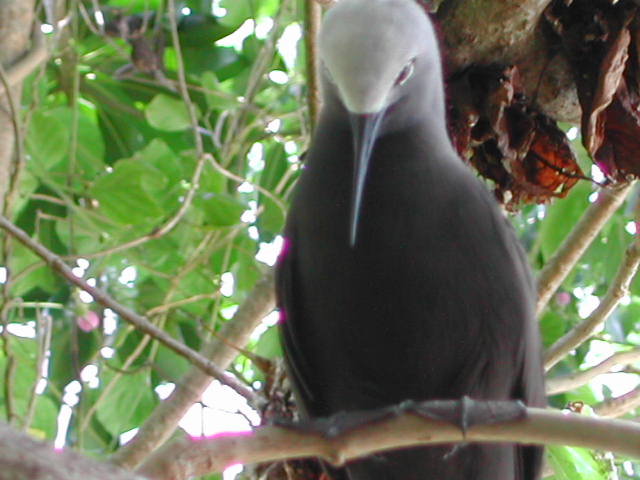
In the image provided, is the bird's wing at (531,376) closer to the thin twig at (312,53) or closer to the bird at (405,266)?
the bird at (405,266)

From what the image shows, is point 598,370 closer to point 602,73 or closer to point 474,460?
point 474,460

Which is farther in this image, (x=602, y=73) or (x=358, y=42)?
(x=602, y=73)

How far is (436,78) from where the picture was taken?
5.59 feet

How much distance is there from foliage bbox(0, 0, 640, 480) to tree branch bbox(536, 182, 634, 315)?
0.94ft

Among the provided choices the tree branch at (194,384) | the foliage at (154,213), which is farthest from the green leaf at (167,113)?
the tree branch at (194,384)

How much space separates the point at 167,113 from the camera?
2527 millimetres

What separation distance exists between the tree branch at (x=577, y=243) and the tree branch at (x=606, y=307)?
76 mm

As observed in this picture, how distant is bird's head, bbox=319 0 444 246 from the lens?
148 centimetres

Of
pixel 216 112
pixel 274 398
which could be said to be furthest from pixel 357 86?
pixel 216 112

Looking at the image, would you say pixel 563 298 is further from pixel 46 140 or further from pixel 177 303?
pixel 46 140

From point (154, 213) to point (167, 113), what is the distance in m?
0.35

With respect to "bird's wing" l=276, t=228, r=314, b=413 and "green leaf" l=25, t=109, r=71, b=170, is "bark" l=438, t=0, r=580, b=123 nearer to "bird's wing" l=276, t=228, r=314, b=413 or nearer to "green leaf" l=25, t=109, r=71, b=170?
"bird's wing" l=276, t=228, r=314, b=413

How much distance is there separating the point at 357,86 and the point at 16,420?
3.31 feet

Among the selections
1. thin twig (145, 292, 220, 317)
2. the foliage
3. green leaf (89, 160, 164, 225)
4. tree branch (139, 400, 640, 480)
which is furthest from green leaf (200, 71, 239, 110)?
tree branch (139, 400, 640, 480)
